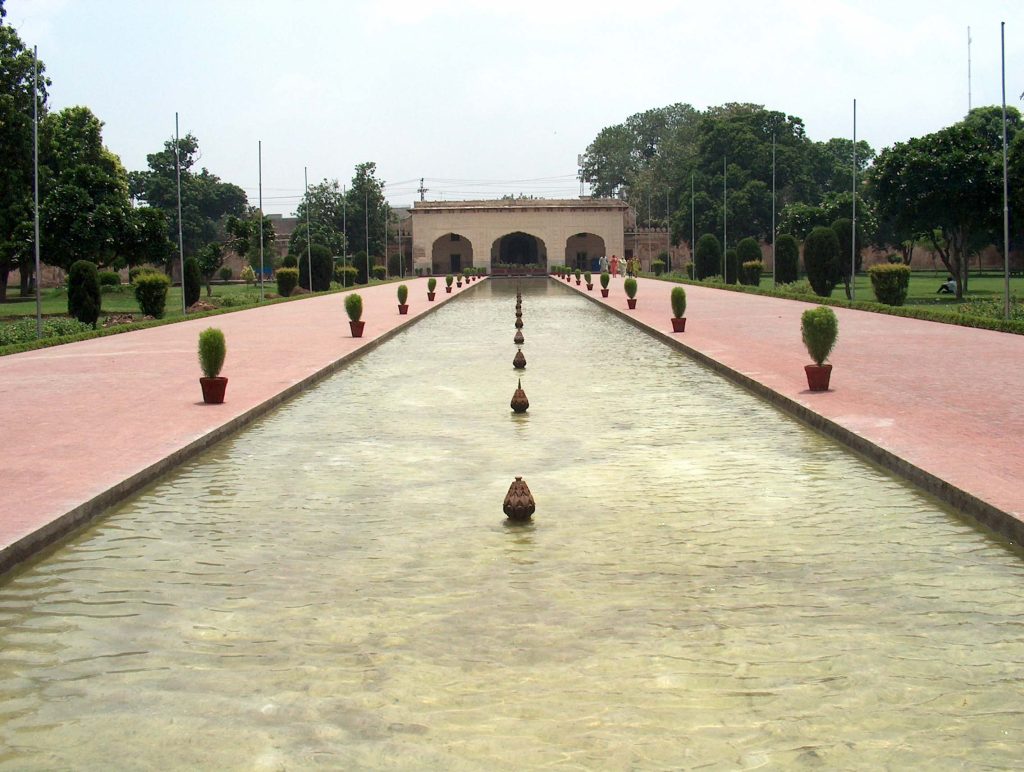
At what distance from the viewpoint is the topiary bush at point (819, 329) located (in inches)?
399

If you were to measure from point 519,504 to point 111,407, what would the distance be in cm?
544

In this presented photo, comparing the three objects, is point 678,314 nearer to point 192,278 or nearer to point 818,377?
point 818,377

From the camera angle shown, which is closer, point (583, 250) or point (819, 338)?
point (819, 338)

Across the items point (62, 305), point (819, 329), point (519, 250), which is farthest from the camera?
point (519, 250)

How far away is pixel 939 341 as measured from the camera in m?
16.1

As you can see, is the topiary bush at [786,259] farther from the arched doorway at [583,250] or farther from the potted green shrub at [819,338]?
the arched doorway at [583,250]

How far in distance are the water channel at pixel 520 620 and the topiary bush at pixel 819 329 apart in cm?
243

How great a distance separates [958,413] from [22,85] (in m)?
26.1

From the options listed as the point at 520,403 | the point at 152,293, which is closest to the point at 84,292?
the point at 152,293

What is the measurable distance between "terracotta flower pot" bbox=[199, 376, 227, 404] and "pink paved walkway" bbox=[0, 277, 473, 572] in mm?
94

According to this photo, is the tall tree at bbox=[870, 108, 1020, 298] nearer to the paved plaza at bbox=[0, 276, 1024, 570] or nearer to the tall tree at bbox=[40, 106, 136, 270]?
the paved plaza at bbox=[0, 276, 1024, 570]

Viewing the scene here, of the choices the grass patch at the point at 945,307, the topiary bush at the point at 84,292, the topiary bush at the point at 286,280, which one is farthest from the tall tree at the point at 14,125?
the grass patch at the point at 945,307

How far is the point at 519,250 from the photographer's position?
8112 cm

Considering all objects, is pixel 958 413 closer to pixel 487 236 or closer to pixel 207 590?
pixel 207 590
